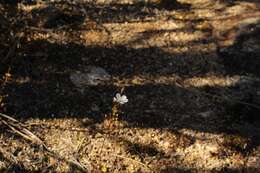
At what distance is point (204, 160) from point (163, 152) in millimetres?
637

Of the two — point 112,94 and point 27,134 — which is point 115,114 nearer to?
point 112,94

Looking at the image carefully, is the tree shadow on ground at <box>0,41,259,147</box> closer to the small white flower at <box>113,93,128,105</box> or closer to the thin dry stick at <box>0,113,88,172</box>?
the thin dry stick at <box>0,113,88,172</box>

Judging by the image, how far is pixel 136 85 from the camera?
803 centimetres

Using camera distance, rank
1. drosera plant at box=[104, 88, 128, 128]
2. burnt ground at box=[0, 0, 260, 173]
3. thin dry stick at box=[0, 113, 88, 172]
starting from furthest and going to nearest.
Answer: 1. drosera plant at box=[104, 88, 128, 128]
2. burnt ground at box=[0, 0, 260, 173]
3. thin dry stick at box=[0, 113, 88, 172]

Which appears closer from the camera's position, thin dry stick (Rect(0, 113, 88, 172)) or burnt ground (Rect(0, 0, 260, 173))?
thin dry stick (Rect(0, 113, 88, 172))

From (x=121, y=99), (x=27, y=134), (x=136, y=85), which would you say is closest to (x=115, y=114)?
(x=121, y=99)

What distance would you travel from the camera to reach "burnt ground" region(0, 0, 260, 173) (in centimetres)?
693

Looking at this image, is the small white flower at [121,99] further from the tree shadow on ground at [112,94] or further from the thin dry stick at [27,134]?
the thin dry stick at [27,134]

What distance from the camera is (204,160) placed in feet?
23.0

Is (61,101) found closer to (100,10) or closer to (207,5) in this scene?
(100,10)

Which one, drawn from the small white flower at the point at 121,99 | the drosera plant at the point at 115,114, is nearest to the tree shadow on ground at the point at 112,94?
the drosera plant at the point at 115,114

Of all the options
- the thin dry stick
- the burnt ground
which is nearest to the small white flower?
the burnt ground

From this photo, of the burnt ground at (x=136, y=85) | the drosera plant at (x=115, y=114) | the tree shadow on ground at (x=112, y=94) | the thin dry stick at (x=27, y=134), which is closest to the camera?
the thin dry stick at (x=27, y=134)

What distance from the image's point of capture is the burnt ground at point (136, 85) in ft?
22.7
